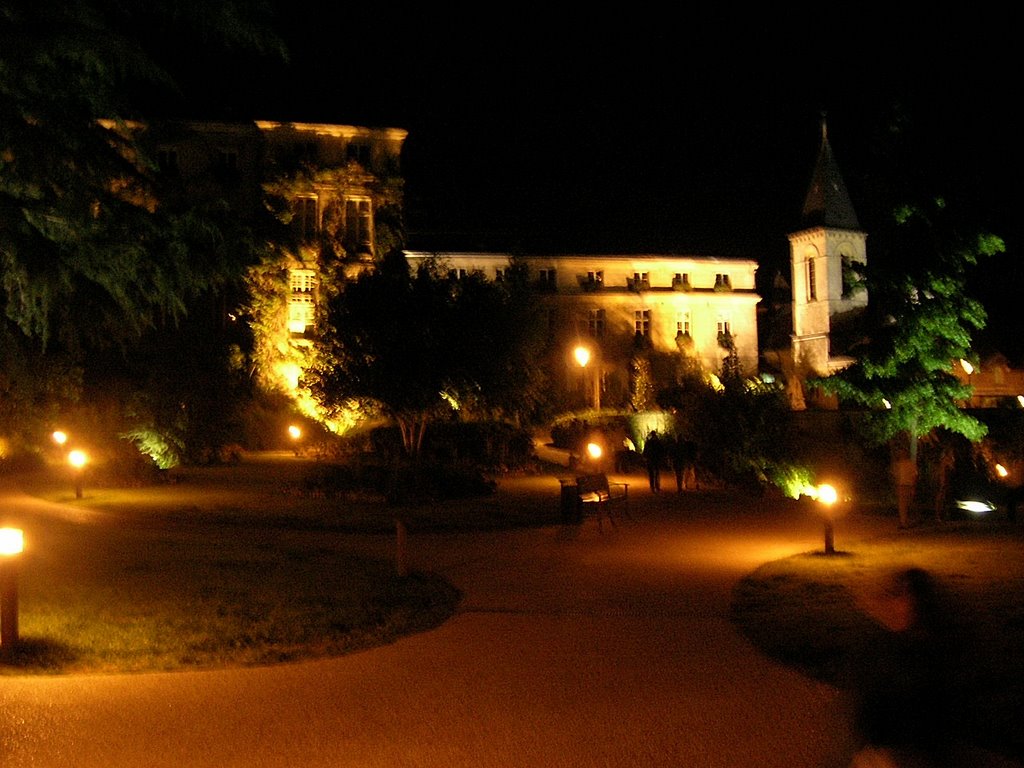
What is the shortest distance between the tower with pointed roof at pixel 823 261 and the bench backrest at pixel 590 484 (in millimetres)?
35092

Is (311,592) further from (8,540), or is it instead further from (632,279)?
(632,279)

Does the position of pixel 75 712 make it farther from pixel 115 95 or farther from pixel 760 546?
pixel 760 546

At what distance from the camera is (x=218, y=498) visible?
76.1 ft

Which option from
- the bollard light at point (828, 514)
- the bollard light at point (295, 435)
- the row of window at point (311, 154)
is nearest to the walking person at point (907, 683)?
the bollard light at point (828, 514)

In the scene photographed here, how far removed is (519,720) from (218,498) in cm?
1731

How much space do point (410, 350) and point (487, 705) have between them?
1820 cm

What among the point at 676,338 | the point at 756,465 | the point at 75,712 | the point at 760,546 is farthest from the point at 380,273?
the point at 676,338

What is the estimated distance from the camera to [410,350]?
1001 inches

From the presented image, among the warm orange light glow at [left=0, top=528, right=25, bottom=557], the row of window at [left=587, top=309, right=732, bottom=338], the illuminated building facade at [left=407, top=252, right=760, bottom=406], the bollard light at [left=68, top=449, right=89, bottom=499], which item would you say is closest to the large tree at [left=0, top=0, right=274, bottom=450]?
the warm orange light glow at [left=0, top=528, right=25, bottom=557]

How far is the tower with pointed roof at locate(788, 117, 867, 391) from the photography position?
53.4 meters

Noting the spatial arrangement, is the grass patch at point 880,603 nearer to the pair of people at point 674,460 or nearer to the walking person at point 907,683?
the walking person at point 907,683

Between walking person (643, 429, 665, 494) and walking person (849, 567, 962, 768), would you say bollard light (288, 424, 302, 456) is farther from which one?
walking person (849, 567, 962, 768)

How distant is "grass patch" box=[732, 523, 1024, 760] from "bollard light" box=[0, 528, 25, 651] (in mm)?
6965

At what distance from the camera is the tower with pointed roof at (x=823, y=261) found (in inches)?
2103
